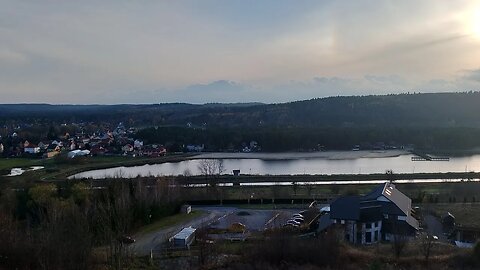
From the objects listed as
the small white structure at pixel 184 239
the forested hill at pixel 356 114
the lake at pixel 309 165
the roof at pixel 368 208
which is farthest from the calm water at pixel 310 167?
the forested hill at pixel 356 114

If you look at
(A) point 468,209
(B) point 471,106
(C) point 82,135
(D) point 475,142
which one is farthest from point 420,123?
(A) point 468,209

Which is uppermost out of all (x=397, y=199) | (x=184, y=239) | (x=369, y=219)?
(x=397, y=199)

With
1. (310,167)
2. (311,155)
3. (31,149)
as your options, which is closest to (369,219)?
(310,167)

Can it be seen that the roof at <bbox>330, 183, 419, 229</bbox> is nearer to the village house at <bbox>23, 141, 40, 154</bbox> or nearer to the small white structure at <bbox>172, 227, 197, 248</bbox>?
the small white structure at <bbox>172, 227, 197, 248</bbox>

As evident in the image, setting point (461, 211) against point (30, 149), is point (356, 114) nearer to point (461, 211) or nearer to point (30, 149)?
point (30, 149)

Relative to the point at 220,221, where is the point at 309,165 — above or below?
below

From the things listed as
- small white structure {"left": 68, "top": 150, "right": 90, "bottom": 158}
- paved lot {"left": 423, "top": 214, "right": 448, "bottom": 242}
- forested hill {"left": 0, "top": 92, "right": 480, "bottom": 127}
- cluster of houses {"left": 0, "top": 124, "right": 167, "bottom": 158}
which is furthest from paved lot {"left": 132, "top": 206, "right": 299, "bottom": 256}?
forested hill {"left": 0, "top": 92, "right": 480, "bottom": 127}

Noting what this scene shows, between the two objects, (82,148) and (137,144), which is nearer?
(82,148)

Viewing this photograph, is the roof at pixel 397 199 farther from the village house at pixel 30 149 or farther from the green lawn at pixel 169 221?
the village house at pixel 30 149
